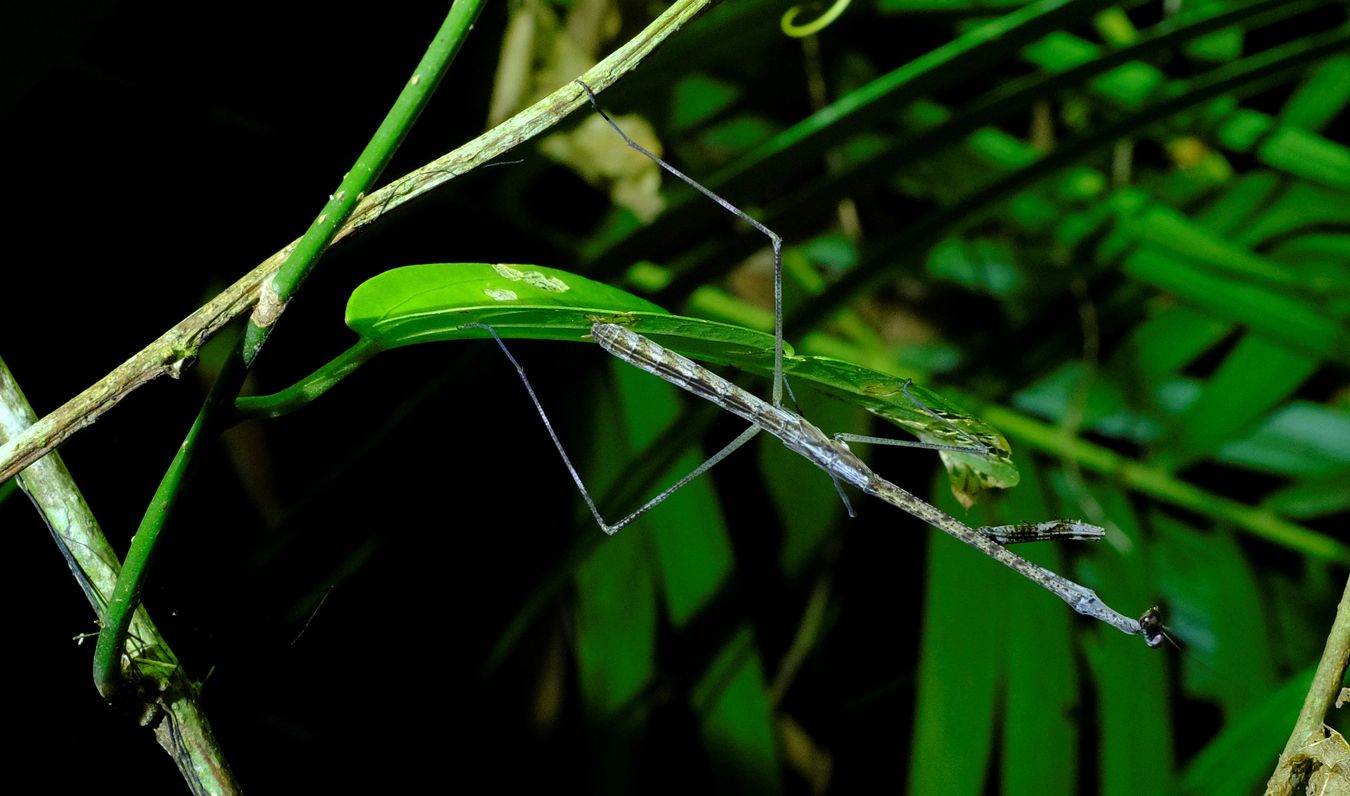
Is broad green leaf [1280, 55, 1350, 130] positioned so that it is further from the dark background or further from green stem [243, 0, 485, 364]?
green stem [243, 0, 485, 364]

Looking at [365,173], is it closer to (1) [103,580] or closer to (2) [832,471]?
(1) [103,580]

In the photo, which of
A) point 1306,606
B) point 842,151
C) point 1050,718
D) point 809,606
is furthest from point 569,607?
point 1306,606

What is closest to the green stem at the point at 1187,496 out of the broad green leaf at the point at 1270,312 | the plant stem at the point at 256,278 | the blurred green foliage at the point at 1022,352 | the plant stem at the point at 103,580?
the blurred green foliage at the point at 1022,352

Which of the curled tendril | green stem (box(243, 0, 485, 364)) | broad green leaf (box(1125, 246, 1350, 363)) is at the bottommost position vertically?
broad green leaf (box(1125, 246, 1350, 363))

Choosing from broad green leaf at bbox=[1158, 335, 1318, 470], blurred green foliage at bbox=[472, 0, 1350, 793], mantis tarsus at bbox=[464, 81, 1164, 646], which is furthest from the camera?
broad green leaf at bbox=[1158, 335, 1318, 470]

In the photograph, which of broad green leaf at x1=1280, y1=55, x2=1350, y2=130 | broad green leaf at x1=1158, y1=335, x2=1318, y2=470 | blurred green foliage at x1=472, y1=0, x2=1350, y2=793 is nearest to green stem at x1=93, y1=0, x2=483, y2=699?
blurred green foliage at x1=472, y1=0, x2=1350, y2=793

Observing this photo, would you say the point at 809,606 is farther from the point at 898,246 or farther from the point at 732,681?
the point at 898,246

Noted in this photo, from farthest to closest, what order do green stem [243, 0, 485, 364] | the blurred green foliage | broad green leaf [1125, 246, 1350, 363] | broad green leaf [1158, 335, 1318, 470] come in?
broad green leaf [1158, 335, 1318, 470] → broad green leaf [1125, 246, 1350, 363] → the blurred green foliage → green stem [243, 0, 485, 364]

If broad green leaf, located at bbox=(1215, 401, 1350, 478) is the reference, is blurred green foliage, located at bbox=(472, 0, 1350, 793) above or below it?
above
